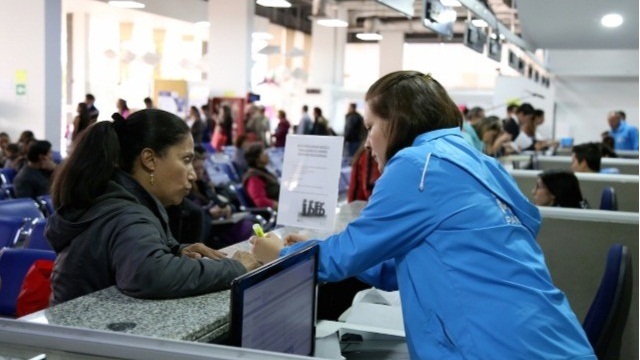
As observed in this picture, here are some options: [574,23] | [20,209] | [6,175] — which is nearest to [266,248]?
[20,209]

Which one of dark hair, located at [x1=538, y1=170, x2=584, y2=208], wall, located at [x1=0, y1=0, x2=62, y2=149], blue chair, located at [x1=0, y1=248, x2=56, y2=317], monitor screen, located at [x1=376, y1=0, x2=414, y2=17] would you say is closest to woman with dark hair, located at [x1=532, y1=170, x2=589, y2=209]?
dark hair, located at [x1=538, y1=170, x2=584, y2=208]

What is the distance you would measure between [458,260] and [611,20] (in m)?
8.81

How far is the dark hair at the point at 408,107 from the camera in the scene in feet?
6.03

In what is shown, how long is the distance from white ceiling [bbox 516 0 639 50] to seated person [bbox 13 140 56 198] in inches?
206

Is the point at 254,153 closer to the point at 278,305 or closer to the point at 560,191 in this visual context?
the point at 560,191

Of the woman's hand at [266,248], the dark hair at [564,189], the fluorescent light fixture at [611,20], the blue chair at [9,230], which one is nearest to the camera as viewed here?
the woman's hand at [266,248]

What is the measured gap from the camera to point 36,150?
624cm

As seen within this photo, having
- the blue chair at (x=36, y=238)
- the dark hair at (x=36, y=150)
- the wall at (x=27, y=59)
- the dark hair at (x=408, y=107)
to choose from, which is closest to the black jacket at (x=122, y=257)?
the dark hair at (x=408, y=107)

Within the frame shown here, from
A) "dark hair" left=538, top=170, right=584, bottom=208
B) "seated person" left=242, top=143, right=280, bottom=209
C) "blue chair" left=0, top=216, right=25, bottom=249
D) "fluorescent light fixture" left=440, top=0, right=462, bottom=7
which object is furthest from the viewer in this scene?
"seated person" left=242, top=143, right=280, bottom=209

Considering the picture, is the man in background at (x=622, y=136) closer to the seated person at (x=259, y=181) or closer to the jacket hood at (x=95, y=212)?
the seated person at (x=259, y=181)

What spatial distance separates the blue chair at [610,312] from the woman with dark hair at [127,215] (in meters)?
1.00

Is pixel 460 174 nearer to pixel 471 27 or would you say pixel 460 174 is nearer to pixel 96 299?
pixel 96 299

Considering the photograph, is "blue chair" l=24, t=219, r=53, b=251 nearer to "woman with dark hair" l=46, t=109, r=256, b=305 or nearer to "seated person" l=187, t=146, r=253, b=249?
"woman with dark hair" l=46, t=109, r=256, b=305

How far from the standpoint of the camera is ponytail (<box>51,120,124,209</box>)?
1851mm
